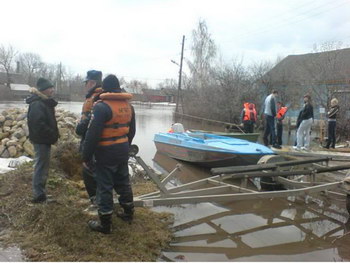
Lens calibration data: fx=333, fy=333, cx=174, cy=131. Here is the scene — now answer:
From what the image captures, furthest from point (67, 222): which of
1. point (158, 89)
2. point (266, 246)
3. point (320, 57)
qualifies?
point (158, 89)

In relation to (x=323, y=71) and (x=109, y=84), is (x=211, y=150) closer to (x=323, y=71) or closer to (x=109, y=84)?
(x=109, y=84)

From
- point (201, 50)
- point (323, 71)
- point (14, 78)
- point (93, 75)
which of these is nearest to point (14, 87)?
point (14, 78)

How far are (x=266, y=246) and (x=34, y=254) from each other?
9.53 feet

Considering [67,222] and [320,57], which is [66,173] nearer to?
[67,222]

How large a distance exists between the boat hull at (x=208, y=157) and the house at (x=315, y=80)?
10039 mm

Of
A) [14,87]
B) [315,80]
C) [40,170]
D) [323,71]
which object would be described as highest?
[14,87]

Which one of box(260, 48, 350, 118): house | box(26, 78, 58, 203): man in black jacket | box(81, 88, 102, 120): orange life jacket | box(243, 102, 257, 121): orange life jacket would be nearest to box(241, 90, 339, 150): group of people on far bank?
box(243, 102, 257, 121): orange life jacket

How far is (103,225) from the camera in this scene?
4.03m

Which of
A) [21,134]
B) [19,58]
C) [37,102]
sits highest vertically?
[19,58]

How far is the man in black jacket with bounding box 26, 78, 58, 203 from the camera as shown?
4.82m

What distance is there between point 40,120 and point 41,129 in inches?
5.1

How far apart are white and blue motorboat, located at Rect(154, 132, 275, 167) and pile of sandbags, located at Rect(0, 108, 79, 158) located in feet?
10.6

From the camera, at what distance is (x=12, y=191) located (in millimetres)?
5395

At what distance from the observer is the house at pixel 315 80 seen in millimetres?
20219
